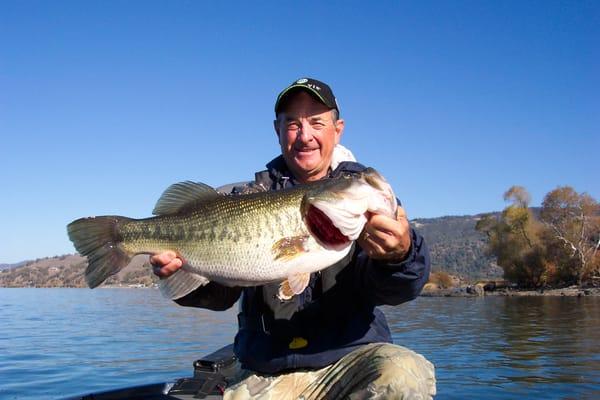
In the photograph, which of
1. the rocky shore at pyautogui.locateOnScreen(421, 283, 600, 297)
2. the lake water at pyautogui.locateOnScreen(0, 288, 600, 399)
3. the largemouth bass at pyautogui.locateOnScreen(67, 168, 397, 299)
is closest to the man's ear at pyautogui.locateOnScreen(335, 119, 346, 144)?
the largemouth bass at pyautogui.locateOnScreen(67, 168, 397, 299)

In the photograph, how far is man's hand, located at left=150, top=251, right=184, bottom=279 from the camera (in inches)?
Result: 176

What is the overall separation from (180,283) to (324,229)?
1.36 meters

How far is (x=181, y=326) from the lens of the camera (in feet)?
101

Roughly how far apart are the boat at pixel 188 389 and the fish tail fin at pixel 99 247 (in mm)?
2865

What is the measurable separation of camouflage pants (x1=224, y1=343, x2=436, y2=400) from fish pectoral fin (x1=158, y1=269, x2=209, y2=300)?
1089 millimetres

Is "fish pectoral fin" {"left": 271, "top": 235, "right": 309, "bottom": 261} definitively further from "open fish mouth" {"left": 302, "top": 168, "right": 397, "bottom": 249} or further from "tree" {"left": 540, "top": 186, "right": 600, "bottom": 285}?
"tree" {"left": 540, "top": 186, "right": 600, "bottom": 285}

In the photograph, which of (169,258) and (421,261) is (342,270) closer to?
(421,261)

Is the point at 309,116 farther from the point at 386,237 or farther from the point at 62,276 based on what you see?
the point at 62,276

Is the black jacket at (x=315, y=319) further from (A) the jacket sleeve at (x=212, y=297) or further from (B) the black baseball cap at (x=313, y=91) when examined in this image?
(B) the black baseball cap at (x=313, y=91)

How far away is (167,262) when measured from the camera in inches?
176

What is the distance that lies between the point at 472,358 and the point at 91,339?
16.2m

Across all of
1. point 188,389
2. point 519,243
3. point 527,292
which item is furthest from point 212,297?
point 519,243

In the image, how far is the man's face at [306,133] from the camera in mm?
5254

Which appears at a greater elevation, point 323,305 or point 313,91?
point 313,91
